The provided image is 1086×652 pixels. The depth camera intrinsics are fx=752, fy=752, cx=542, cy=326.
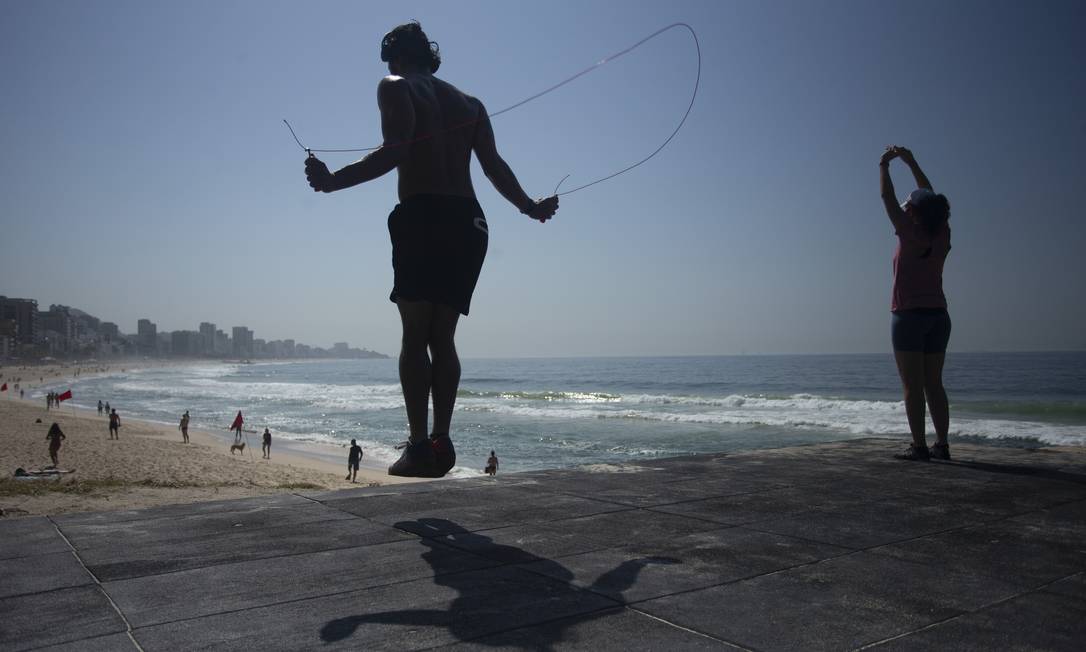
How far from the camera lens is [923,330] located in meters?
4.96

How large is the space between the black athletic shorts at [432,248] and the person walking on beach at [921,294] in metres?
3.21

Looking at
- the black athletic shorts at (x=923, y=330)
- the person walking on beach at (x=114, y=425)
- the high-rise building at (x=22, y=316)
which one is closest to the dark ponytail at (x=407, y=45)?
the black athletic shorts at (x=923, y=330)

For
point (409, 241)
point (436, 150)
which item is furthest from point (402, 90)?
point (409, 241)

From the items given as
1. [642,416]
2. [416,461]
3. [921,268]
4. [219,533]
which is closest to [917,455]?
[921,268]

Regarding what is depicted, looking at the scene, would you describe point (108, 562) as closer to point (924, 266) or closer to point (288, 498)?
point (288, 498)

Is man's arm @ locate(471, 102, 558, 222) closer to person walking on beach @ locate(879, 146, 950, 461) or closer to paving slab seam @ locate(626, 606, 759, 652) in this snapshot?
paving slab seam @ locate(626, 606, 759, 652)

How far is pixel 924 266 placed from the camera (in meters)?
4.98

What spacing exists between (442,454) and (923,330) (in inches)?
137

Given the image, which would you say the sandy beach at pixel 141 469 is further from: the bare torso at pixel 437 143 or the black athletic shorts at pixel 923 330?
the black athletic shorts at pixel 923 330

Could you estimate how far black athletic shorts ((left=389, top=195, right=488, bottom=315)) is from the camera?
3221mm

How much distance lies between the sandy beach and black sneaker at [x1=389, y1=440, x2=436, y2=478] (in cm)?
752

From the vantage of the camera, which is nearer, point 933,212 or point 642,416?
point 933,212

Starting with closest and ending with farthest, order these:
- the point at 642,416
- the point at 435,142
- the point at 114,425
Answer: the point at 435,142 < the point at 114,425 < the point at 642,416

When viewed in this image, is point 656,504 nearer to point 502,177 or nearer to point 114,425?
point 502,177
